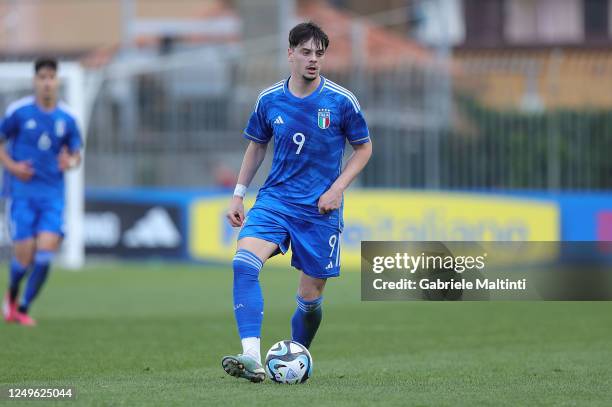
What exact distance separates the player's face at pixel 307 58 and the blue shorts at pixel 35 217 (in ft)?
18.9

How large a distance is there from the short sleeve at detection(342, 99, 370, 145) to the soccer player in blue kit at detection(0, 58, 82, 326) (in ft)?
18.2

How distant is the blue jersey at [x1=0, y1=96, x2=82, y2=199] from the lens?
14.2 meters

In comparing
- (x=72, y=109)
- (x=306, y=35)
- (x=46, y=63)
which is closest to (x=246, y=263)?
(x=306, y=35)

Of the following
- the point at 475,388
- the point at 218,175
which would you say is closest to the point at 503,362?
the point at 475,388

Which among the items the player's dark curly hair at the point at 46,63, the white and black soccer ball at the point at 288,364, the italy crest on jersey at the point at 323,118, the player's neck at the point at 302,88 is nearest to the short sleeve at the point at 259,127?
the player's neck at the point at 302,88

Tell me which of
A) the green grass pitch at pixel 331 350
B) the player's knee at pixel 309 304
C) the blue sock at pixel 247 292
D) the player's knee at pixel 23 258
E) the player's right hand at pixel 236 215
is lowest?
the green grass pitch at pixel 331 350

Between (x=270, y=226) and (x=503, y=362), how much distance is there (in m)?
2.45

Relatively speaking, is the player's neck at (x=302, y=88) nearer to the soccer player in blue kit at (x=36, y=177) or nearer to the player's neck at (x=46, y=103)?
the soccer player in blue kit at (x=36, y=177)

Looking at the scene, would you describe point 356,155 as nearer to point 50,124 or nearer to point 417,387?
point 417,387

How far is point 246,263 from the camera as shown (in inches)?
344

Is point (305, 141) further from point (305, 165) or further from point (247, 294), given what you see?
point (247, 294)

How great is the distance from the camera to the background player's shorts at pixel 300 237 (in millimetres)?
8914

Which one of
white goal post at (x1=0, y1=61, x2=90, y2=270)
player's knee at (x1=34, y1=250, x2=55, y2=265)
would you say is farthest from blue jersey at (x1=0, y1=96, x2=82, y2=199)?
white goal post at (x1=0, y1=61, x2=90, y2=270)

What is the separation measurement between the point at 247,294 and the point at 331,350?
9.72 feet
